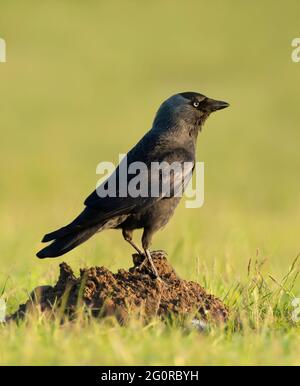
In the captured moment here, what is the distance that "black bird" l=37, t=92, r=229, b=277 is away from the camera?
688cm

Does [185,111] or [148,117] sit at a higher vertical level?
[148,117]

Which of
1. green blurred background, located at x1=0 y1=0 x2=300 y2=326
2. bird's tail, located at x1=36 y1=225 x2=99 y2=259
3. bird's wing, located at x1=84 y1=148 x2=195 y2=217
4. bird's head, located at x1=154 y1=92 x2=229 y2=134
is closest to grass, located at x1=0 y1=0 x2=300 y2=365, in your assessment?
green blurred background, located at x1=0 y1=0 x2=300 y2=326

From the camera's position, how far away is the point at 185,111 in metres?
7.84

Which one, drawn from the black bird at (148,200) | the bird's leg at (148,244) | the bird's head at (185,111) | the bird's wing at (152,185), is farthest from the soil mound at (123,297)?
the bird's head at (185,111)

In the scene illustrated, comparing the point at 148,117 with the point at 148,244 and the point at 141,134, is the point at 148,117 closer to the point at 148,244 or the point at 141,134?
the point at 141,134

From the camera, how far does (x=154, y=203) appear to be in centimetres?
711

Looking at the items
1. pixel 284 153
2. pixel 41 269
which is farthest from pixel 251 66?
pixel 41 269

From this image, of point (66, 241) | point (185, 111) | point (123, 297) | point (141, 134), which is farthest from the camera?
point (141, 134)

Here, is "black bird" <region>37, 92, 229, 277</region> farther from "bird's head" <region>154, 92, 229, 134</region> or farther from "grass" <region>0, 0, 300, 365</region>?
"grass" <region>0, 0, 300, 365</region>

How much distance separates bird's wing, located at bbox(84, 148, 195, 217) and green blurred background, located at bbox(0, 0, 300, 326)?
72 centimetres

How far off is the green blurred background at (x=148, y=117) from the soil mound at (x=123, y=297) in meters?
0.80

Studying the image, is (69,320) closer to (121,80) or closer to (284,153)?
(284,153)

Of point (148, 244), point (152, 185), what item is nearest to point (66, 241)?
point (148, 244)

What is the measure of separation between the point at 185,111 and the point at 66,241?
5.52 feet
